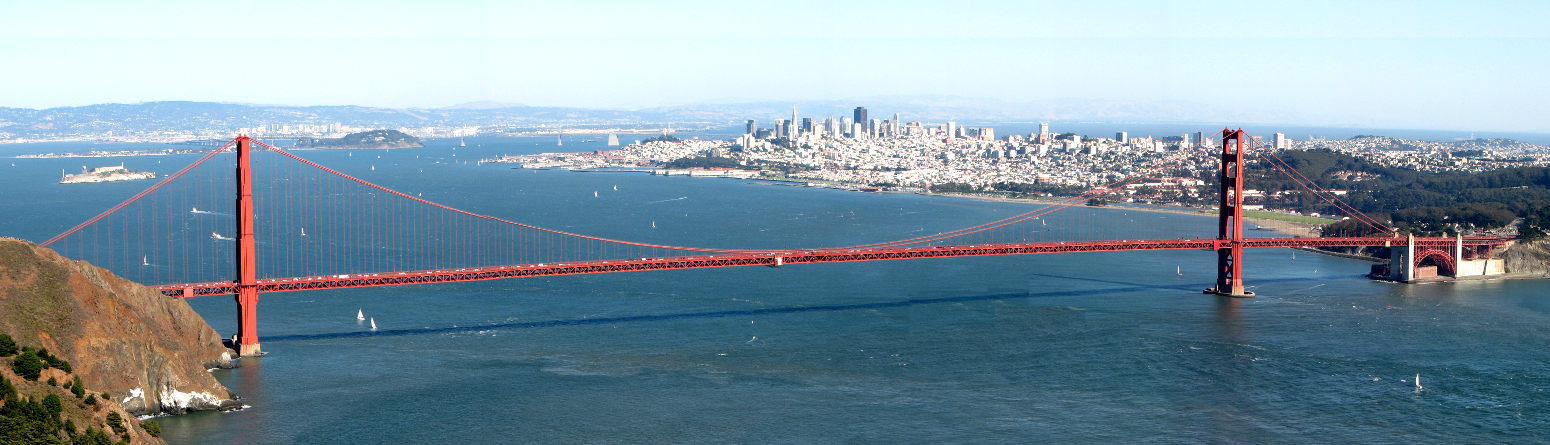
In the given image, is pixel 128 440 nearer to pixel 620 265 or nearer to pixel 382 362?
pixel 382 362

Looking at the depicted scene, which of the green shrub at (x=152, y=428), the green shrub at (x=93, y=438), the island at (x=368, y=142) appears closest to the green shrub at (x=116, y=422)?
the green shrub at (x=93, y=438)

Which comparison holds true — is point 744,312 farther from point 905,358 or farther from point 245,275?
point 245,275

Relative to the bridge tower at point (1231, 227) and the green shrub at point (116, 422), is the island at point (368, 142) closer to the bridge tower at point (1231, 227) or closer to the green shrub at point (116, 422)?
the bridge tower at point (1231, 227)

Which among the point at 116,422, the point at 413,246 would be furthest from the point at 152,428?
the point at 413,246

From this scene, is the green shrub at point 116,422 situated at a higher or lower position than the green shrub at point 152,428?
higher

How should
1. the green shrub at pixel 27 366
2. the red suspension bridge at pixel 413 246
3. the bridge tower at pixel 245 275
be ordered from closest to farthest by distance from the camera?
the green shrub at pixel 27 366, the bridge tower at pixel 245 275, the red suspension bridge at pixel 413 246

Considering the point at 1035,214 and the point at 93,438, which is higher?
the point at 1035,214

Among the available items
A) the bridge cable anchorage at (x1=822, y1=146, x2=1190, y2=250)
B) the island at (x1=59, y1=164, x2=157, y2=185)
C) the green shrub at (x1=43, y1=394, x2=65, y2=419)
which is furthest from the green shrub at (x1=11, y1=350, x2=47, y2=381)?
the island at (x1=59, y1=164, x2=157, y2=185)
